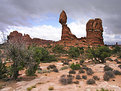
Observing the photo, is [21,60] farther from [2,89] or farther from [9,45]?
[2,89]

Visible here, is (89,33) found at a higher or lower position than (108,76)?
higher

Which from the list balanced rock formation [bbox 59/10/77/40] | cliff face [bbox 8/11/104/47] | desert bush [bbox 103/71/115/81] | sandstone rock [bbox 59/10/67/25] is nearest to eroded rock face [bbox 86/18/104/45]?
cliff face [bbox 8/11/104/47]

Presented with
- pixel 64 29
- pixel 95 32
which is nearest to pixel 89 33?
pixel 95 32

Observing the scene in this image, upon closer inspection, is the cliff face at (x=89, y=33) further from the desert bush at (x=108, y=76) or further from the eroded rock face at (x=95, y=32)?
the desert bush at (x=108, y=76)

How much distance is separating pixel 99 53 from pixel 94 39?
134 feet

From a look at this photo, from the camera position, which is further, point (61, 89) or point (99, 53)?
point (99, 53)

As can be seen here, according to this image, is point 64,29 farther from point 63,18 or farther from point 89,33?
point 89,33

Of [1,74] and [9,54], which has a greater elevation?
[9,54]

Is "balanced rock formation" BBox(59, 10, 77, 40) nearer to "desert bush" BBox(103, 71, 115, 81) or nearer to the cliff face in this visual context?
the cliff face

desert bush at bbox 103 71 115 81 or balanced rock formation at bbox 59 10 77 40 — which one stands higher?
balanced rock formation at bbox 59 10 77 40

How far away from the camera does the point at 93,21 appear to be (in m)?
55.8

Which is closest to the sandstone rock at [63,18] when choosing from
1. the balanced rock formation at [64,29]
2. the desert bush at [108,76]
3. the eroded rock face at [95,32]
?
the balanced rock formation at [64,29]

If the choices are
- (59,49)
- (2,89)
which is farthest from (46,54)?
(2,89)

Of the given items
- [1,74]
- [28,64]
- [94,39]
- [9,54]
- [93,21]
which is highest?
[93,21]
